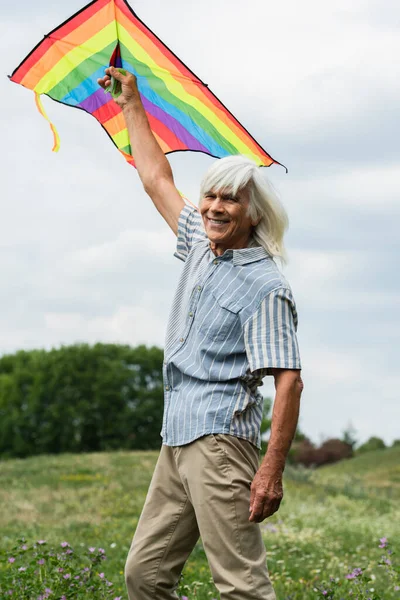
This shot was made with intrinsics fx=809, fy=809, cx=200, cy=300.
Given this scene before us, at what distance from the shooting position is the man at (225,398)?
3.65 meters

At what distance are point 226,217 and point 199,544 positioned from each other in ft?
19.6

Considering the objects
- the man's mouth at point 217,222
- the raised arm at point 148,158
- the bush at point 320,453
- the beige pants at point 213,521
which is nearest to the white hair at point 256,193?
the man's mouth at point 217,222

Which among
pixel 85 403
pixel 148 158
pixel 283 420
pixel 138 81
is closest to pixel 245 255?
pixel 283 420

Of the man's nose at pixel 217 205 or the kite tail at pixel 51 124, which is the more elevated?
the kite tail at pixel 51 124

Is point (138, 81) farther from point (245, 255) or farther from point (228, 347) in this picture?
point (228, 347)

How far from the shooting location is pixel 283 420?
3.59 m

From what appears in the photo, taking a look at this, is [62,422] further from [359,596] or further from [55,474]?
[359,596]

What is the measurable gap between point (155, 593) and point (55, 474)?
14.2m

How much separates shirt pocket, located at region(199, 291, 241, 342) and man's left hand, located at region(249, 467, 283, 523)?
0.65 m

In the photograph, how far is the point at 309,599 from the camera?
653 cm

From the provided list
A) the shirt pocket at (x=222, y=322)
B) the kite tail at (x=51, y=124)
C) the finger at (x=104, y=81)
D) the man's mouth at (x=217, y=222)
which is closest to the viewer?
the shirt pocket at (x=222, y=322)

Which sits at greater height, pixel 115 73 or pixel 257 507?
pixel 115 73

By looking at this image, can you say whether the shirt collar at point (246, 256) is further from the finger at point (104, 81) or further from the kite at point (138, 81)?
the finger at point (104, 81)

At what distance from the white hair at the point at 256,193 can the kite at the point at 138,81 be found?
3.81 feet
